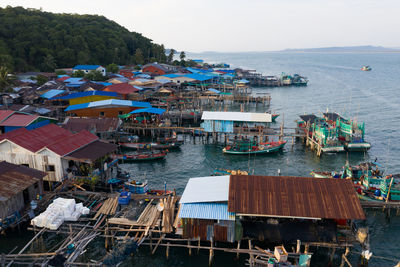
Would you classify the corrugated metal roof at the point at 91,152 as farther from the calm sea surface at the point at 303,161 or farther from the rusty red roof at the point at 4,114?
the rusty red roof at the point at 4,114

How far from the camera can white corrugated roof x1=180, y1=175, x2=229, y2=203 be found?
20109 mm

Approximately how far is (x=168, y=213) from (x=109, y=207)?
4.86 meters

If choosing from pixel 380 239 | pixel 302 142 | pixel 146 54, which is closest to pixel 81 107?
pixel 302 142

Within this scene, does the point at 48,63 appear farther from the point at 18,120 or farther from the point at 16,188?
the point at 16,188

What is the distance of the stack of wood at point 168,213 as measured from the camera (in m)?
20.4

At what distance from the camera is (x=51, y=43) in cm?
10850

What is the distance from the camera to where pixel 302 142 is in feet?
156

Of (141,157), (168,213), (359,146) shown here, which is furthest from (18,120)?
(359,146)

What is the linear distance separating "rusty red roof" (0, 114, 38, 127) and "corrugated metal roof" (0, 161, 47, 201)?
14902 millimetres

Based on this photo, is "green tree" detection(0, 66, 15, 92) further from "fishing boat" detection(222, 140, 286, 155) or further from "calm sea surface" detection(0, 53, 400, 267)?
"fishing boat" detection(222, 140, 286, 155)

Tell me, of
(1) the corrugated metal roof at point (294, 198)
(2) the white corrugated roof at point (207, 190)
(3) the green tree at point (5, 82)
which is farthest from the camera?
(3) the green tree at point (5, 82)

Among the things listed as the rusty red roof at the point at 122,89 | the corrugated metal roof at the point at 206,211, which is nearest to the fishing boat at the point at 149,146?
the rusty red roof at the point at 122,89

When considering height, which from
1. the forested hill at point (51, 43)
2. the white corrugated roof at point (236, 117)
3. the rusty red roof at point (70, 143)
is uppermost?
the forested hill at point (51, 43)

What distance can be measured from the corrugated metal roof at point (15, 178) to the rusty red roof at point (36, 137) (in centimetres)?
243
